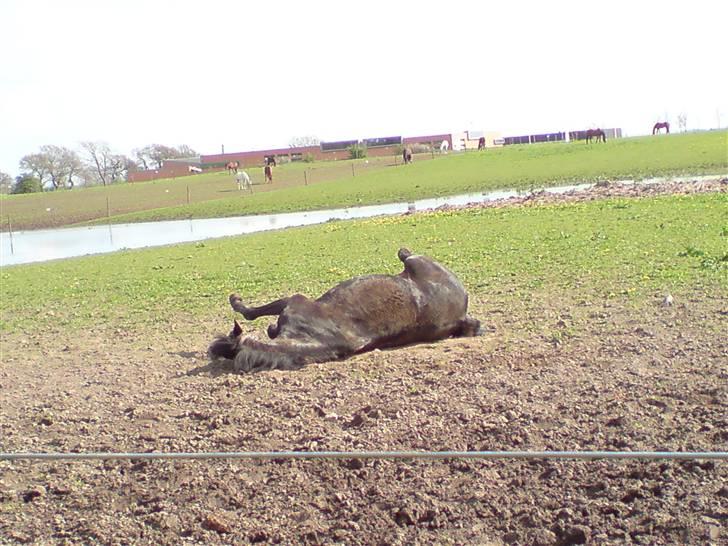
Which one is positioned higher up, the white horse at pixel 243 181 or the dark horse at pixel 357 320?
the white horse at pixel 243 181

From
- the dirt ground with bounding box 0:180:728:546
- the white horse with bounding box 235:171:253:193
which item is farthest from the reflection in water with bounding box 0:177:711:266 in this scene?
the dirt ground with bounding box 0:180:728:546

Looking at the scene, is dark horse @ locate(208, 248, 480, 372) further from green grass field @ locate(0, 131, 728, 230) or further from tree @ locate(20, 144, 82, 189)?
tree @ locate(20, 144, 82, 189)

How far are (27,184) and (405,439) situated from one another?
343 ft

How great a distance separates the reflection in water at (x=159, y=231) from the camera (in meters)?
29.6

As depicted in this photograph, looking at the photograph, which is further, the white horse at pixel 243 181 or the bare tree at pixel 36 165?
the bare tree at pixel 36 165

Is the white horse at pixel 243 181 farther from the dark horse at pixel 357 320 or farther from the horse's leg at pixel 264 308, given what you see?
the dark horse at pixel 357 320

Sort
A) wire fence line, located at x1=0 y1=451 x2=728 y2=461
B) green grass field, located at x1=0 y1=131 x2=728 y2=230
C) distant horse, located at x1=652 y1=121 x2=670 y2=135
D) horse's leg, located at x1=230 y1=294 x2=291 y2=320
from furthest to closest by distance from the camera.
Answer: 1. distant horse, located at x1=652 y1=121 x2=670 y2=135
2. green grass field, located at x1=0 y1=131 x2=728 y2=230
3. horse's leg, located at x1=230 y1=294 x2=291 y2=320
4. wire fence line, located at x1=0 y1=451 x2=728 y2=461

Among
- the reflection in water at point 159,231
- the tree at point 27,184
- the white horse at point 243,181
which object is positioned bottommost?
the reflection in water at point 159,231

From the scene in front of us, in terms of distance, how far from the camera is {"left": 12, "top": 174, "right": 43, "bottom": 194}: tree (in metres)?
101

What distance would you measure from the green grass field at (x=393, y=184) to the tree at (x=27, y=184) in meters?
29.4

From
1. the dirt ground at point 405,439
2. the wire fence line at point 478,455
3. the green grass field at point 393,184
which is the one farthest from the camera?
the green grass field at point 393,184

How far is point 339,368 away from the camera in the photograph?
716 centimetres

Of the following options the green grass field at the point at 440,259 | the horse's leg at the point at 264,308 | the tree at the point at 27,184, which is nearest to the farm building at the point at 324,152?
the tree at the point at 27,184

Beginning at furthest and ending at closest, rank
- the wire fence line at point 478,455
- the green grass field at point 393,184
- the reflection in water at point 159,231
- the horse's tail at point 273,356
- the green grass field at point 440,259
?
the green grass field at point 393,184, the reflection in water at point 159,231, the green grass field at point 440,259, the horse's tail at point 273,356, the wire fence line at point 478,455
